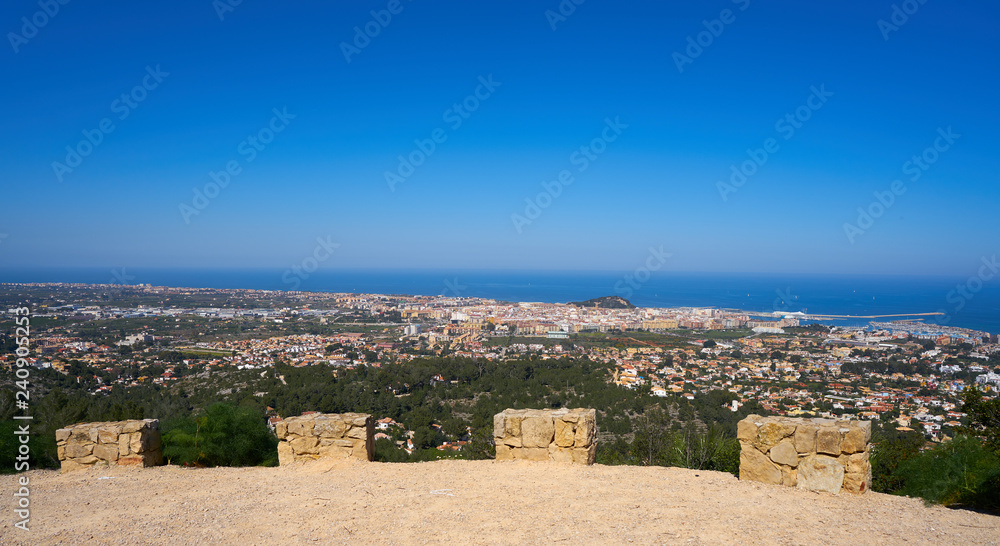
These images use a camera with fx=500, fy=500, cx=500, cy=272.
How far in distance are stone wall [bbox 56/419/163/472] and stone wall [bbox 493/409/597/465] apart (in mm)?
4980

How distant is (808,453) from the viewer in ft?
18.2

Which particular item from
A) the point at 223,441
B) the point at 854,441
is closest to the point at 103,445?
the point at 223,441

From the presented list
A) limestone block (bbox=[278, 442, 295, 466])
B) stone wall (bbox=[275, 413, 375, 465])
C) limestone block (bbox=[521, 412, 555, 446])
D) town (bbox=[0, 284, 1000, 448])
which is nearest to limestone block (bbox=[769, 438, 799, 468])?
limestone block (bbox=[521, 412, 555, 446])

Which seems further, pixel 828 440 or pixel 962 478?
pixel 828 440

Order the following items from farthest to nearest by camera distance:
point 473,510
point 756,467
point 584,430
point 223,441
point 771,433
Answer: point 223,441
point 584,430
point 756,467
point 771,433
point 473,510

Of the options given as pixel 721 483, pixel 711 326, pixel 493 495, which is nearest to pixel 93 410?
pixel 493 495

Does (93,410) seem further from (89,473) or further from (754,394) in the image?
(754,394)

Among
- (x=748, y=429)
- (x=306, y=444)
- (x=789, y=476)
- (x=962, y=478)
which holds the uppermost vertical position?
(x=748, y=429)

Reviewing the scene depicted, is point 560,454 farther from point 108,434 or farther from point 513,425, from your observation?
point 108,434

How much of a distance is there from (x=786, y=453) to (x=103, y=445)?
888 centimetres

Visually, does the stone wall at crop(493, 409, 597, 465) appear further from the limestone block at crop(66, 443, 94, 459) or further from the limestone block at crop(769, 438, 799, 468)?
the limestone block at crop(66, 443, 94, 459)

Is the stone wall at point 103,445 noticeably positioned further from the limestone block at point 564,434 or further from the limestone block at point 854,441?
the limestone block at point 854,441

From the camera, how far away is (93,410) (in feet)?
33.2

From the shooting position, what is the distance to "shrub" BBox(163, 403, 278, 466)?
7156mm
